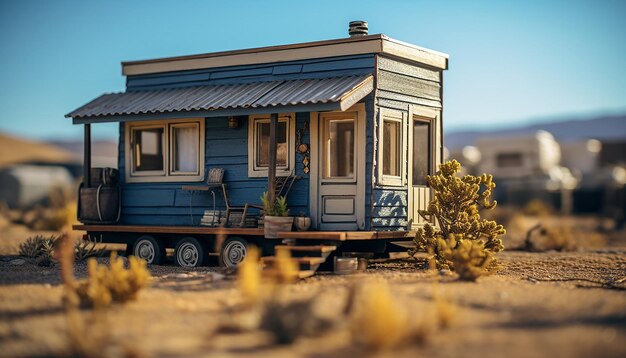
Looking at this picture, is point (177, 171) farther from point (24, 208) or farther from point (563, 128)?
point (563, 128)

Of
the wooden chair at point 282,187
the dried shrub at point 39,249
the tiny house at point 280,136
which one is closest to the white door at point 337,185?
the tiny house at point 280,136

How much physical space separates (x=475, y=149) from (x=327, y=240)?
30.5 meters

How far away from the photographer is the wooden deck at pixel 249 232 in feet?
42.0

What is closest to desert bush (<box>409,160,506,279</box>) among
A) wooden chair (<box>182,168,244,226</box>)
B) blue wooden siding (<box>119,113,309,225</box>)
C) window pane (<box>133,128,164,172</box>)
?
blue wooden siding (<box>119,113,309,225</box>)

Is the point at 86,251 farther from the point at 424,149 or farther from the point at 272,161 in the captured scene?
the point at 424,149

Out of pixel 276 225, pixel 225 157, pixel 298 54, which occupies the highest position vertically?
pixel 298 54

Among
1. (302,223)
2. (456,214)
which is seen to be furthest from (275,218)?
(456,214)

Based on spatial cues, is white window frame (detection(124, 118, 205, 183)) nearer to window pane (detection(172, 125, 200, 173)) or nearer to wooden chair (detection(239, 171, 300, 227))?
window pane (detection(172, 125, 200, 173))

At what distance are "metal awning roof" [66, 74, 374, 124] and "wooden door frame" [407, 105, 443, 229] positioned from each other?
4.35 ft

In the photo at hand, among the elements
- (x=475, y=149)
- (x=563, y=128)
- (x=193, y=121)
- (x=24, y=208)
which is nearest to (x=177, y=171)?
(x=193, y=121)

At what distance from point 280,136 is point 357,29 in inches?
86.9

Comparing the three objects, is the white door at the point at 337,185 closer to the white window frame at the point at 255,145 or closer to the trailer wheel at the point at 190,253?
the white window frame at the point at 255,145

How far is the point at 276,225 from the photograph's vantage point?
43.5 feet

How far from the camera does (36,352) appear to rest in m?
7.81
